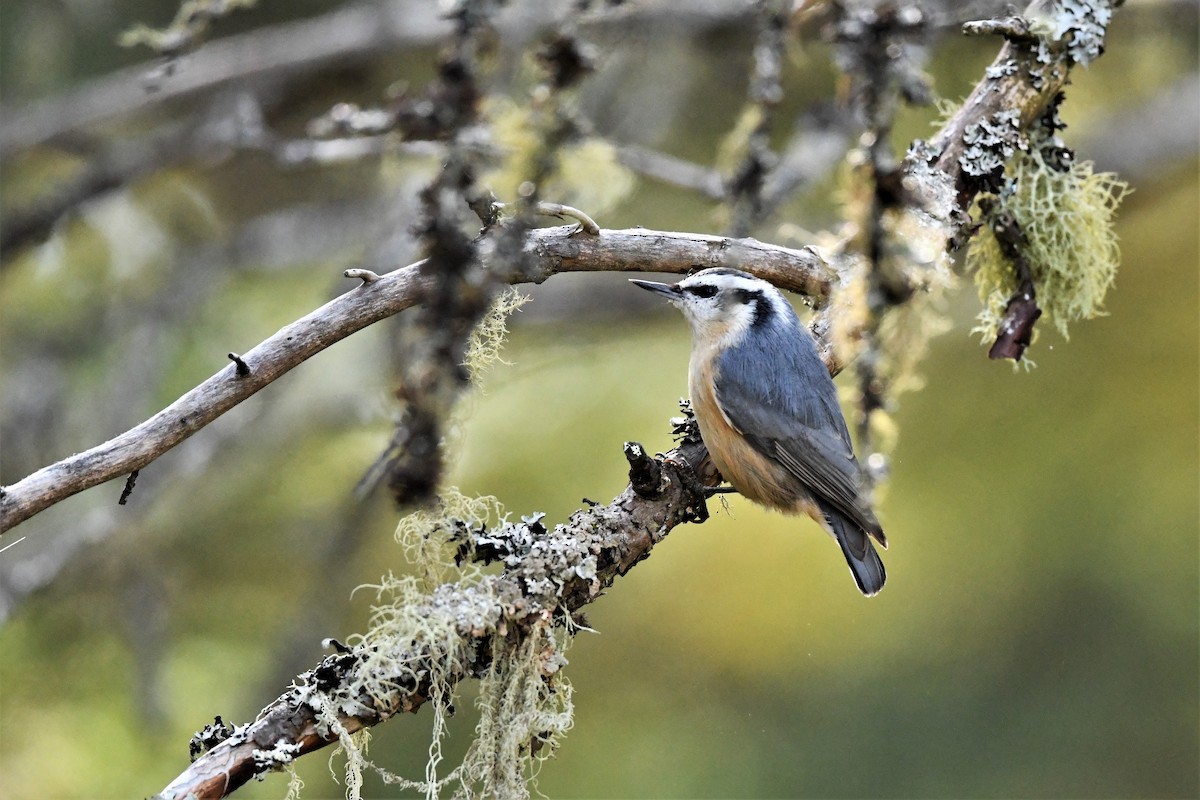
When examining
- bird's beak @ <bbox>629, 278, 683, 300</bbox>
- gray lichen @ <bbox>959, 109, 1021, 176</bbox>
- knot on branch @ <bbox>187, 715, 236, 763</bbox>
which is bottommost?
knot on branch @ <bbox>187, 715, 236, 763</bbox>

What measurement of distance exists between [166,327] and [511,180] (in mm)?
2947

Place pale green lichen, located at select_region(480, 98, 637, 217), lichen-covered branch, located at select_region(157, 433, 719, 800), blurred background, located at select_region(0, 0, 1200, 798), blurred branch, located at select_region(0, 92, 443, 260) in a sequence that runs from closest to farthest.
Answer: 1. lichen-covered branch, located at select_region(157, 433, 719, 800)
2. pale green lichen, located at select_region(480, 98, 637, 217)
3. blurred branch, located at select_region(0, 92, 443, 260)
4. blurred background, located at select_region(0, 0, 1200, 798)

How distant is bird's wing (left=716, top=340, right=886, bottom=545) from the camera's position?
2182 millimetres

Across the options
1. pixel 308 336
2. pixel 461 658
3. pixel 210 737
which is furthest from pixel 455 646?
pixel 308 336

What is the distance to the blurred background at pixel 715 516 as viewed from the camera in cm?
378

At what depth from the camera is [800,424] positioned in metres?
2.24

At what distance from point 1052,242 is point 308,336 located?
4.75ft

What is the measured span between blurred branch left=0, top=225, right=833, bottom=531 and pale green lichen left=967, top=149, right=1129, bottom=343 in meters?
0.60

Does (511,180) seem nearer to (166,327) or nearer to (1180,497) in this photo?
(166,327)

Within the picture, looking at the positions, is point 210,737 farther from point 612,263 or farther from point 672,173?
point 672,173

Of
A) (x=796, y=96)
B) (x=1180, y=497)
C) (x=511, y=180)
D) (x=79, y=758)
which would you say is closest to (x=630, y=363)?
(x=796, y=96)

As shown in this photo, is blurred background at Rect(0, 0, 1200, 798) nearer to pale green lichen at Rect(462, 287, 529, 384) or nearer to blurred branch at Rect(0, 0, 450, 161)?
blurred branch at Rect(0, 0, 450, 161)

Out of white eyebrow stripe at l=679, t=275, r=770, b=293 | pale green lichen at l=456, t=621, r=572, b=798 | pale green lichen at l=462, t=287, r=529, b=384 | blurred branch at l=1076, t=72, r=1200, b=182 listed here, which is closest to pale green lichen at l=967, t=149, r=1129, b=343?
white eyebrow stripe at l=679, t=275, r=770, b=293

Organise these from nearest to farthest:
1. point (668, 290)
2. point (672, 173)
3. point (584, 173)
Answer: point (668, 290), point (584, 173), point (672, 173)
